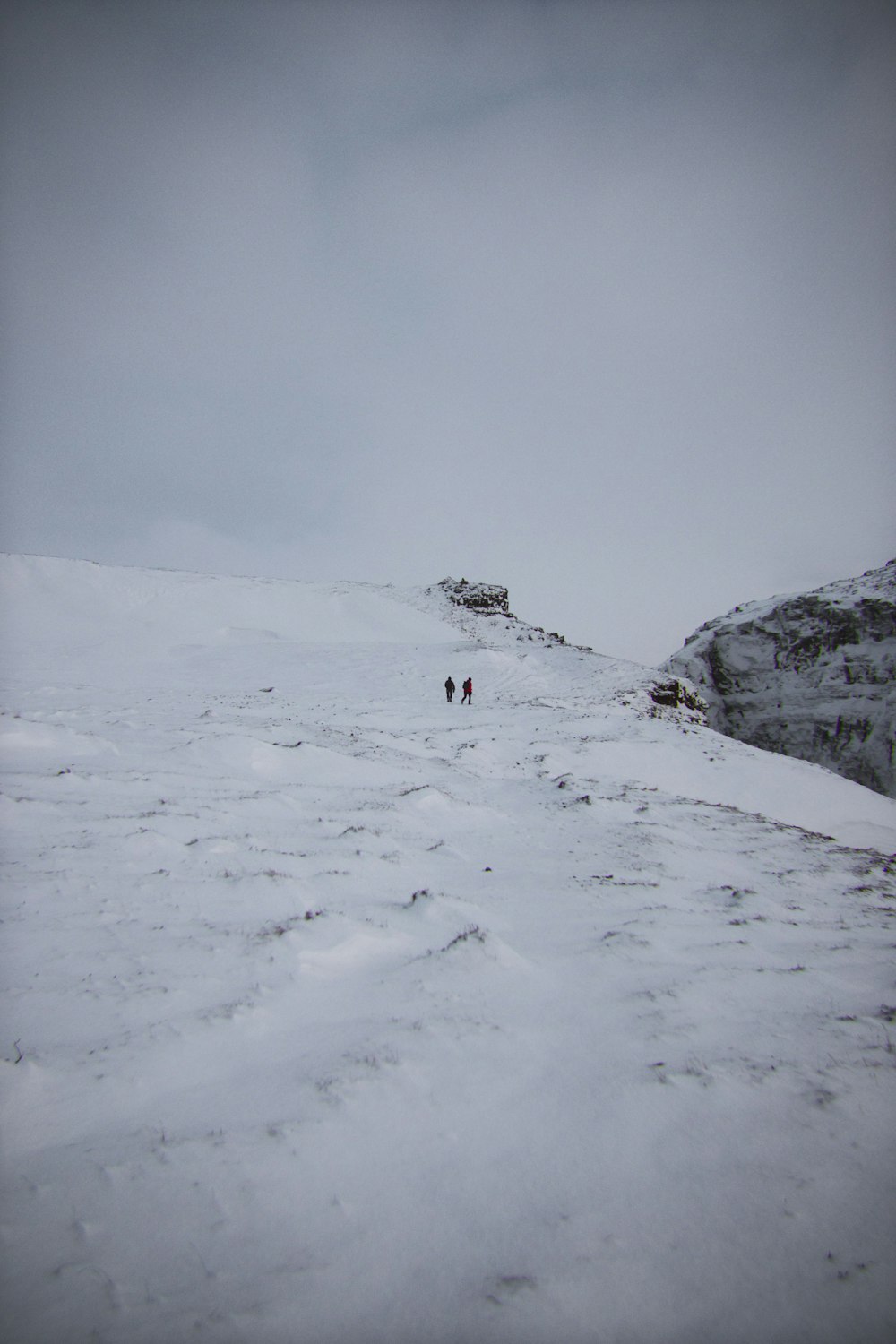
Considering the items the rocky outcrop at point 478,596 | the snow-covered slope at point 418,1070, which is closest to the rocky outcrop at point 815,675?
the rocky outcrop at point 478,596

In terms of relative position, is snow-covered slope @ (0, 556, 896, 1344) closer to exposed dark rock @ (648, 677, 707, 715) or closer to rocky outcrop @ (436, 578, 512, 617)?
exposed dark rock @ (648, 677, 707, 715)

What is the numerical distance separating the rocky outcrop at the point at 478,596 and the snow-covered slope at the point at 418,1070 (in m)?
31.0

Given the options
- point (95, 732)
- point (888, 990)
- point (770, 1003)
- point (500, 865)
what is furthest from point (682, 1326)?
point (95, 732)

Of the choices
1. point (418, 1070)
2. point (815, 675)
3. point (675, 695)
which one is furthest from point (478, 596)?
point (418, 1070)

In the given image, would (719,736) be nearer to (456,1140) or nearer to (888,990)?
(888,990)

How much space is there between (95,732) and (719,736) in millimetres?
15681

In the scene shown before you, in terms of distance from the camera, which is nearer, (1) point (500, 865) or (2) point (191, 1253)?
(2) point (191, 1253)

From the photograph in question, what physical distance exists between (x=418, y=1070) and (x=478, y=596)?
3684 cm

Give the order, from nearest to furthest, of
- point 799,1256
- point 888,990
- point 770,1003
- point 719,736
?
point 799,1256
point 770,1003
point 888,990
point 719,736

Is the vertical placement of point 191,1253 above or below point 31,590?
A: below

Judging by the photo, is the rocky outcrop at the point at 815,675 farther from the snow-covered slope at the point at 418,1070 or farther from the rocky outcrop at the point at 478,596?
the snow-covered slope at the point at 418,1070

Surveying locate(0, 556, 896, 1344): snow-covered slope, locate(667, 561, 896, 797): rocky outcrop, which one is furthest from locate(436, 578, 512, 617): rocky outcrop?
locate(0, 556, 896, 1344): snow-covered slope

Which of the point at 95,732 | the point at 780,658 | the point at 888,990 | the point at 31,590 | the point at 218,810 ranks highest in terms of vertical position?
the point at 31,590

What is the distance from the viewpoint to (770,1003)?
373 cm
